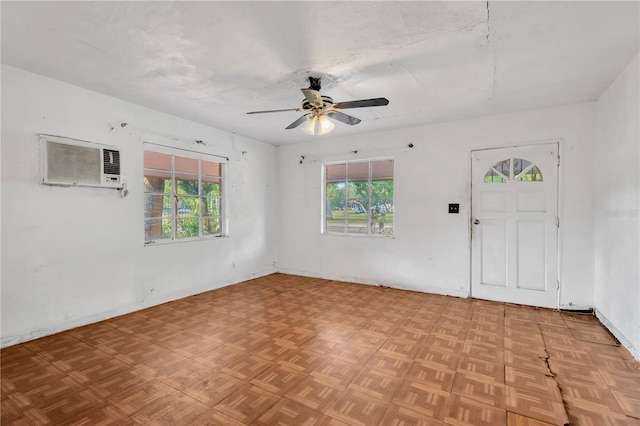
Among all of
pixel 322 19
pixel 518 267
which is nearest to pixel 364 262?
pixel 518 267

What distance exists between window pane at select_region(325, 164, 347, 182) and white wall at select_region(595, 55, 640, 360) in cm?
346

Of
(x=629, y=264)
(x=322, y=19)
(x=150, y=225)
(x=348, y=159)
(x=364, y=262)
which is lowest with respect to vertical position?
(x=364, y=262)

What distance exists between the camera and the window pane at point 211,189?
4734mm

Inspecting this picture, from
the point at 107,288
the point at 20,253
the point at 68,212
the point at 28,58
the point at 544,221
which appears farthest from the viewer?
the point at 544,221

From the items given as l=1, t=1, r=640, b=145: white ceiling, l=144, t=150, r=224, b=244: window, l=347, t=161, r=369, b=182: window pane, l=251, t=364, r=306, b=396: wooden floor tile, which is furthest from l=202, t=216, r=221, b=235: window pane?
l=251, t=364, r=306, b=396: wooden floor tile

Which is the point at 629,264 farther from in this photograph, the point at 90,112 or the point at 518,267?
the point at 90,112

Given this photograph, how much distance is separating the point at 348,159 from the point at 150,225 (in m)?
3.27

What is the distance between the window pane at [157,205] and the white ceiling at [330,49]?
123 cm

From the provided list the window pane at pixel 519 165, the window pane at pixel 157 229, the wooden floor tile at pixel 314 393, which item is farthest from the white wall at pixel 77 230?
the window pane at pixel 519 165

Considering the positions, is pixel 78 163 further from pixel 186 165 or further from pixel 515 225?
pixel 515 225

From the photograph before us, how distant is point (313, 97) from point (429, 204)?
8.95 ft

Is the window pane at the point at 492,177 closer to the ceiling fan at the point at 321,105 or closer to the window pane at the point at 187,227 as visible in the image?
the ceiling fan at the point at 321,105

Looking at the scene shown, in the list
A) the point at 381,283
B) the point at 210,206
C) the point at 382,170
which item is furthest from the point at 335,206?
the point at 210,206

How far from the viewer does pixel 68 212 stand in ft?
10.3
